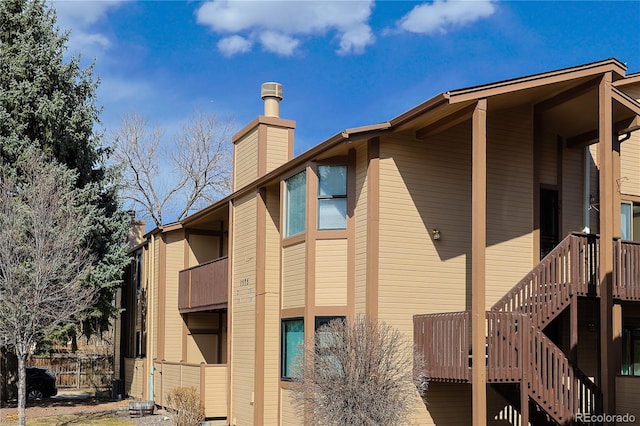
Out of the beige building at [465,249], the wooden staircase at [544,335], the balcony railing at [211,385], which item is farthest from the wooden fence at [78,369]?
the wooden staircase at [544,335]

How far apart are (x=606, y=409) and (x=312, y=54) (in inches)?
931

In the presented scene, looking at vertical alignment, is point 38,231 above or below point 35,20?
below

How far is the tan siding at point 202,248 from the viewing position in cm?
2612

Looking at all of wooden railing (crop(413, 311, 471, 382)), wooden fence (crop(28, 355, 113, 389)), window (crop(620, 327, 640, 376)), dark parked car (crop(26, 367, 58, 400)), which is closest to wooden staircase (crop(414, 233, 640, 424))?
wooden railing (crop(413, 311, 471, 382))

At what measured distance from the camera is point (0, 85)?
24.1 metres

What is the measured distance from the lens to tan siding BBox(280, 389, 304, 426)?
16.9 m

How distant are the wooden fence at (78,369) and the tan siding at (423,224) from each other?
2339 cm

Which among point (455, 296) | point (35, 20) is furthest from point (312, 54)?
point (455, 296)

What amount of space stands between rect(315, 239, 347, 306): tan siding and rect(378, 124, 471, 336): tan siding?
127 cm

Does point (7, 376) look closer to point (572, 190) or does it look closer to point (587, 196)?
point (572, 190)

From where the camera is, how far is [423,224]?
52.0ft

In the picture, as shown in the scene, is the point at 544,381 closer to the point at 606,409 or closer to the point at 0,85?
the point at 606,409

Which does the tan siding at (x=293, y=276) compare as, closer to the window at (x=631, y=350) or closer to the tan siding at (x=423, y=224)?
the tan siding at (x=423, y=224)

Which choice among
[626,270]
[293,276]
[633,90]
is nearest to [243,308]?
[293,276]
